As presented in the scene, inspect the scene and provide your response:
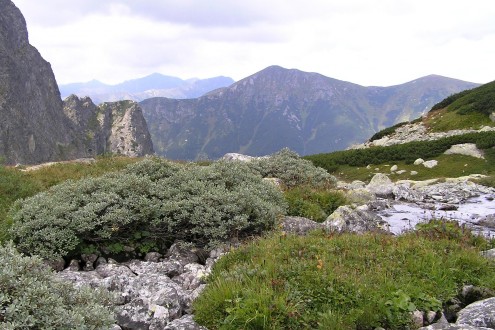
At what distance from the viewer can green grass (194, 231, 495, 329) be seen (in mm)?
5359

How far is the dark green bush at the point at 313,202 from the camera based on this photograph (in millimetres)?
12297

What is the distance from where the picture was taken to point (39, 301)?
4.07 m

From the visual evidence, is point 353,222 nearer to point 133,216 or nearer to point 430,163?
point 133,216

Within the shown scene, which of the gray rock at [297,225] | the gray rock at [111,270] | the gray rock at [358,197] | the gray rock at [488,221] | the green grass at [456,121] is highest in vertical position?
the green grass at [456,121]

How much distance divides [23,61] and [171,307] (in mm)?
221016

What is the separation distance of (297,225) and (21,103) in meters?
202

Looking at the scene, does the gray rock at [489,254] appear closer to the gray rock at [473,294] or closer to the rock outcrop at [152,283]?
the gray rock at [473,294]

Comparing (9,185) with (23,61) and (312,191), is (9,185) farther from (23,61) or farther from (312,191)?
(23,61)

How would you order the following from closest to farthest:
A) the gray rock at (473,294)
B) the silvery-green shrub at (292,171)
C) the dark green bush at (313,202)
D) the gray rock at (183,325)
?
the gray rock at (183,325) → the gray rock at (473,294) → the dark green bush at (313,202) → the silvery-green shrub at (292,171)

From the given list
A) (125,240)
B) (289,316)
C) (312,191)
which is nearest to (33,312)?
(289,316)

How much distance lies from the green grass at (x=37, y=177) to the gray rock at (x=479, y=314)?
9.47 m

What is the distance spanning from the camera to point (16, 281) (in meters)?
4.15

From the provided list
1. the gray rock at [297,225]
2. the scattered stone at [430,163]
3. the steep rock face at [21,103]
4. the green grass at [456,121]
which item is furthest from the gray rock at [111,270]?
the steep rock face at [21,103]

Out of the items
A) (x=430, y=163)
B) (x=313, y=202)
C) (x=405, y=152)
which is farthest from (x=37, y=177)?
(x=405, y=152)
